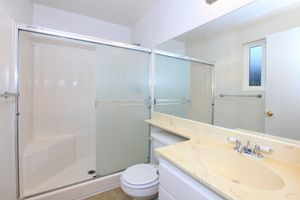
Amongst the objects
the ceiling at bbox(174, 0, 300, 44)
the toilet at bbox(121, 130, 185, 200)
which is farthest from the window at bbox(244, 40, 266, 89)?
the toilet at bbox(121, 130, 185, 200)

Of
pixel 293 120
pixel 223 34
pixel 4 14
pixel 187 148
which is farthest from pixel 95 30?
pixel 293 120

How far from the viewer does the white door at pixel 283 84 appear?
90cm

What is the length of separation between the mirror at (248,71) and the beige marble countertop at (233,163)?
0.32 feet

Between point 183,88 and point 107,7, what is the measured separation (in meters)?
1.56

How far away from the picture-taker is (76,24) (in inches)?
90.7

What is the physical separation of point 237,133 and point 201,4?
1.18m

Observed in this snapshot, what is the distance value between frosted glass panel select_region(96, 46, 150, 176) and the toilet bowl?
0.59 m

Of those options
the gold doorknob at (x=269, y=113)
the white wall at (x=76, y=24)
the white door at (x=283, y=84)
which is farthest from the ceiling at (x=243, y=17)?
the white wall at (x=76, y=24)

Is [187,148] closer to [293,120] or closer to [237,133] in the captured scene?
[237,133]

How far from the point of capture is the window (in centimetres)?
107

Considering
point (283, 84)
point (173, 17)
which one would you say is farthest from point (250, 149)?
point (173, 17)

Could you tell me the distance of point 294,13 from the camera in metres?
0.90

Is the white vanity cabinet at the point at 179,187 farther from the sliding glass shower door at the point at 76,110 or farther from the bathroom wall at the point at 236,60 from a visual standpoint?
the sliding glass shower door at the point at 76,110

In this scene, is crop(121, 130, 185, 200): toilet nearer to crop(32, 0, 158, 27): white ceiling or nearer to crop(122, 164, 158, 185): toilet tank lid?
crop(122, 164, 158, 185): toilet tank lid
